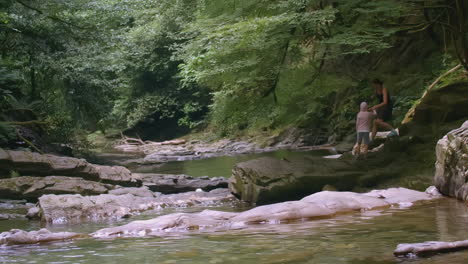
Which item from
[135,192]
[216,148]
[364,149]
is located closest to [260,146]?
[216,148]

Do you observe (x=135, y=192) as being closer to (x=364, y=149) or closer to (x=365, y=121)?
(x=364, y=149)

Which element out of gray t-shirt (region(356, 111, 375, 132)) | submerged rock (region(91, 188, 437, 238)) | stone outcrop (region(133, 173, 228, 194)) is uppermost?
gray t-shirt (region(356, 111, 375, 132))

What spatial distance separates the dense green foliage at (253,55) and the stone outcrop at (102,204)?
129 inches

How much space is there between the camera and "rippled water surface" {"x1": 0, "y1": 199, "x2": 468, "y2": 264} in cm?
501

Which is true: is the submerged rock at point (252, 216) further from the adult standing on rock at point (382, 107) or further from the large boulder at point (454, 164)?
the adult standing on rock at point (382, 107)

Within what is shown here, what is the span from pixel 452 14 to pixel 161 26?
852 inches

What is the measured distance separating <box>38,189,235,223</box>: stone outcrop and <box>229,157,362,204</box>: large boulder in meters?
0.92

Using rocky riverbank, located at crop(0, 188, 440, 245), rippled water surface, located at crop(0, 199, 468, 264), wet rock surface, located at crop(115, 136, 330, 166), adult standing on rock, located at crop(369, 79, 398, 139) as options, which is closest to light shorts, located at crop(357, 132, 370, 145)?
adult standing on rock, located at crop(369, 79, 398, 139)

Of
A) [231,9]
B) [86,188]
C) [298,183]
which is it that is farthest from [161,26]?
[298,183]

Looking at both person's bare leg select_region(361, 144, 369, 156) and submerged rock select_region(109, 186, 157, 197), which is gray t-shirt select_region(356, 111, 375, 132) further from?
submerged rock select_region(109, 186, 157, 197)

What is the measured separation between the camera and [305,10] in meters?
13.2

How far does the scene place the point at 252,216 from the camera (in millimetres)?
7535

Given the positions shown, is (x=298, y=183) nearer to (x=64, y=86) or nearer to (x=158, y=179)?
(x=158, y=179)

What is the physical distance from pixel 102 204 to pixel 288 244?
5.80 meters
